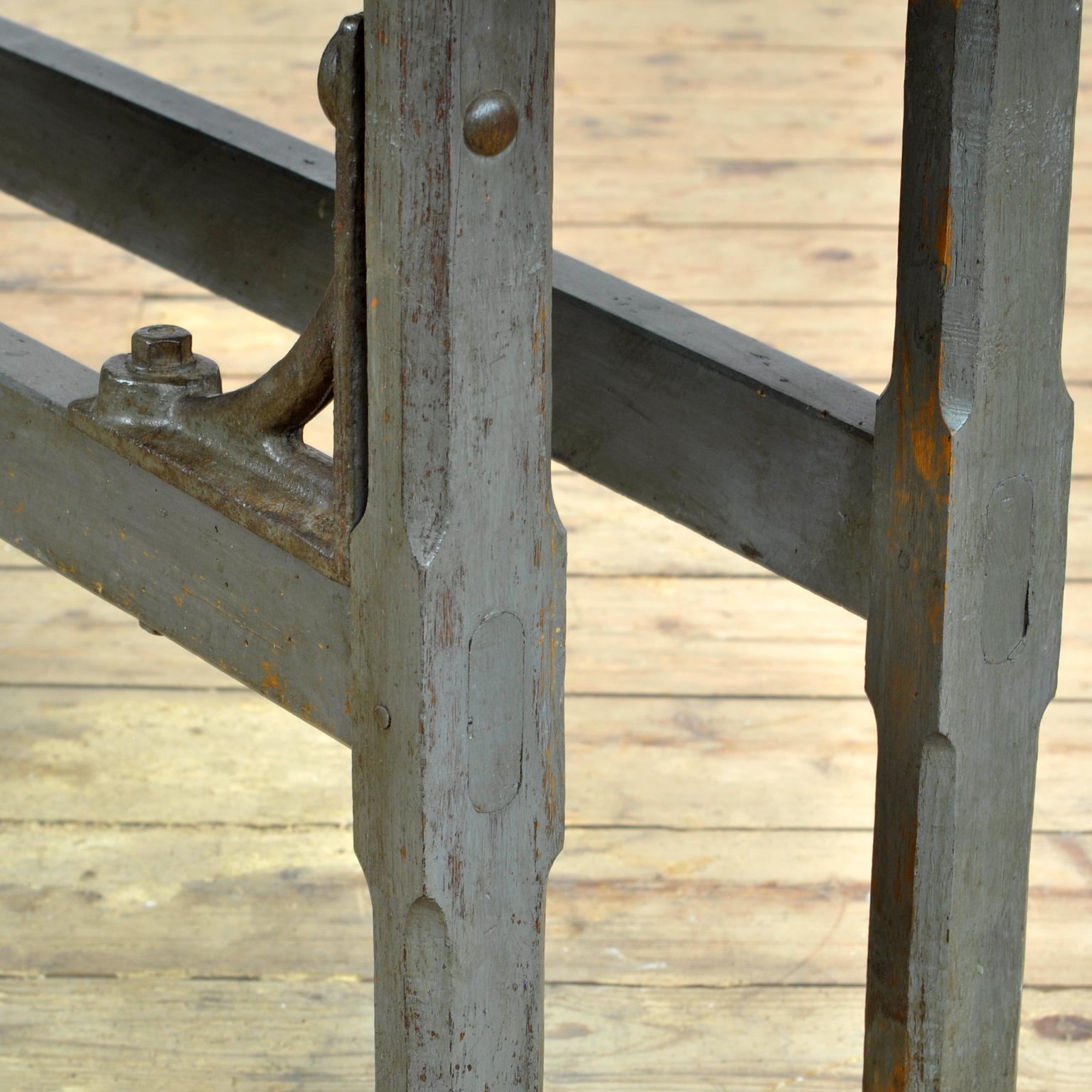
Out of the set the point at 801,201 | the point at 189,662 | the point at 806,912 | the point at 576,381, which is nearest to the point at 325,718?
the point at 576,381

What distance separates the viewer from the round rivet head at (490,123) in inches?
22.5

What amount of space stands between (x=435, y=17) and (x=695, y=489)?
1.29 ft

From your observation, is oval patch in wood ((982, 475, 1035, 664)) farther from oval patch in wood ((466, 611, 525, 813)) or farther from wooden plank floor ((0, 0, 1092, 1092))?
wooden plank floor ((0, 0, 1092, 1092))

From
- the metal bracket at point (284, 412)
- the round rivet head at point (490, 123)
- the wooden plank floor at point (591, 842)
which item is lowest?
the wooden plank floor at point (591, 842)

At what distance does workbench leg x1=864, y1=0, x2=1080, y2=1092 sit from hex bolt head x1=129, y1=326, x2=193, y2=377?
28 cm

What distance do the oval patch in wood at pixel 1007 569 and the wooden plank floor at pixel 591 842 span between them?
1.18ft

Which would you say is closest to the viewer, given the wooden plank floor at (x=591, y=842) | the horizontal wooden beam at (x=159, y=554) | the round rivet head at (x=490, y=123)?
the round rivet head at (x=490, y=123)

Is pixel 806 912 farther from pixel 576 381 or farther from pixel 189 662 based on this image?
pixel 189 662

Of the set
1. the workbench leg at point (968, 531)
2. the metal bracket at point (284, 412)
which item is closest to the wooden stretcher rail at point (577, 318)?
the workbench leg at point (968, 531)

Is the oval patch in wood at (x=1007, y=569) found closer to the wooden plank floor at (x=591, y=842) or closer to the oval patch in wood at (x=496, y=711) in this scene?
the oval patch in wood at (x=496, y=711)

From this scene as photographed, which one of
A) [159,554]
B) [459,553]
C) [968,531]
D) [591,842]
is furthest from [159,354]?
[591,842]

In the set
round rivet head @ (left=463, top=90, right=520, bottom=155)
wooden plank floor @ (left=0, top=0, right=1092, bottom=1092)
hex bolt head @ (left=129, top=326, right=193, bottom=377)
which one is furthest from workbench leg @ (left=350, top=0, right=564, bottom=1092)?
wooden plank floor @ (left=0, top=0, right=1092, bottom=1092)

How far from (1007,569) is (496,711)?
23 cm

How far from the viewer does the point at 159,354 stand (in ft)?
2.48
